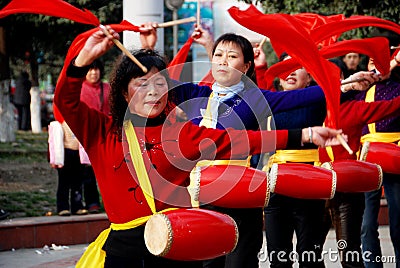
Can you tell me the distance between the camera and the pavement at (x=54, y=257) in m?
7.35

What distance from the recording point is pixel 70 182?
29.1 ft

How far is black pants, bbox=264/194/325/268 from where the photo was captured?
5.86 meters

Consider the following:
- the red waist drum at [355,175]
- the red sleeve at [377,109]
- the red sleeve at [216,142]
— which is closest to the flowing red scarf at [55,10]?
the red sleeve at [216,142]

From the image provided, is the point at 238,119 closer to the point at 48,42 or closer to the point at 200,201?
the point at 200,201

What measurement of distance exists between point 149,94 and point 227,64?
47.7 inches

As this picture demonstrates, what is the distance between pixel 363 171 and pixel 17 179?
7.73 m

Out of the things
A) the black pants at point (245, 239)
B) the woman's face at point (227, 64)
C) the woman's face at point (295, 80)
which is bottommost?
the black pants at point (245, 239)

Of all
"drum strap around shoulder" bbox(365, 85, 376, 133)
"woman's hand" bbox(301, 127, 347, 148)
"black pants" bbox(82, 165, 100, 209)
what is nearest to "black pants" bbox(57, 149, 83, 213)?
"black pants" bbox(82, 165, 100, 209)

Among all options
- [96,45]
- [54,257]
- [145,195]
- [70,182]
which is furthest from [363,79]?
[70,182]

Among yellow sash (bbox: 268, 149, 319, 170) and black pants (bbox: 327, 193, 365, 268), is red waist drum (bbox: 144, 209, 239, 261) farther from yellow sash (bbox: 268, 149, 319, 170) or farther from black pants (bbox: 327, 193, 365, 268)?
black pants (bbox: 327, 193, 365, 268)

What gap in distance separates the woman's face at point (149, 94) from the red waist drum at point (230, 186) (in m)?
0.80

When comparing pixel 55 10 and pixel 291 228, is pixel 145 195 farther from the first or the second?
pixel 291 228

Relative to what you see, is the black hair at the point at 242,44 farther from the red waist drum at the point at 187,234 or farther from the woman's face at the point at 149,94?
the red waist drum at the point at 187,234

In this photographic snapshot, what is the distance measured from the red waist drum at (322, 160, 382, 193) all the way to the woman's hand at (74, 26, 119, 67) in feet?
7.43
